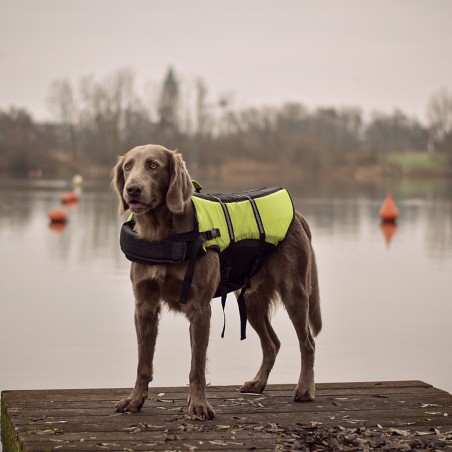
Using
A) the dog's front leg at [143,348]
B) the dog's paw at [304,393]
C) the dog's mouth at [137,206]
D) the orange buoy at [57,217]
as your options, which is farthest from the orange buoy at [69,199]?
the dog's mouth at [137,206]

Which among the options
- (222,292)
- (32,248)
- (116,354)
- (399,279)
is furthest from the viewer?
(32,248)

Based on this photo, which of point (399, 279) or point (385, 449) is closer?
point (385, 449)

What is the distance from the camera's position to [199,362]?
600 cm

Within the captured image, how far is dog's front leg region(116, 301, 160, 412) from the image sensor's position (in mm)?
6031

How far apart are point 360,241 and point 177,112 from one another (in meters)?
73.2

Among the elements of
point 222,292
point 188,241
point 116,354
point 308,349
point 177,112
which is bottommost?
point 116,354

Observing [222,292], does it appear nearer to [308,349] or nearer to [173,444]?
[308,349]

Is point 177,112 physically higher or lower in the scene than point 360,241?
higher

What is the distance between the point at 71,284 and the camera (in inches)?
609

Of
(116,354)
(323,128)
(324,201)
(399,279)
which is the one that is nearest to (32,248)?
(399,279)

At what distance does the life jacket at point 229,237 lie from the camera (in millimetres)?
5891

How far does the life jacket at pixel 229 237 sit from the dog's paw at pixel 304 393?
0.66 metres

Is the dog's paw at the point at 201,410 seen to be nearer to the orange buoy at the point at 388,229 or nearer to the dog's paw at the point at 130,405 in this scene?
the dog's paw at the point at 130,405

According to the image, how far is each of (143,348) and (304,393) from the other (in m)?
1.22
